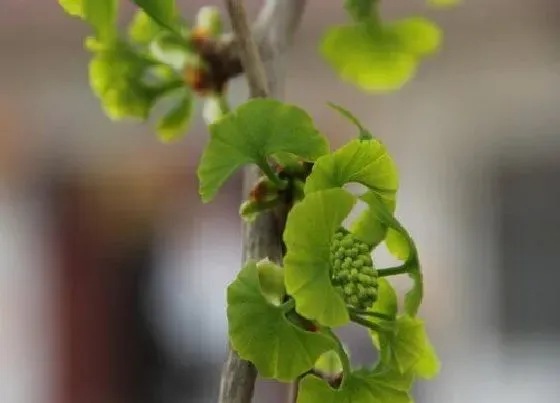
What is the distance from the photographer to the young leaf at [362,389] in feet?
0.64

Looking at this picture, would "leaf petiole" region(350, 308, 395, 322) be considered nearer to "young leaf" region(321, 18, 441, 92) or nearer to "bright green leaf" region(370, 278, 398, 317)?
"bright green leaf" region(370, 278, 398, 317)

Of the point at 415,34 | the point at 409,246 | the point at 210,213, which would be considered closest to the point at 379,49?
the point at 415,34

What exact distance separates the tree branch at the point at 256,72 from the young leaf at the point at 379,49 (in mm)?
26

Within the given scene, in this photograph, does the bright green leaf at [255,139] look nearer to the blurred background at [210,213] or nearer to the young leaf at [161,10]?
the young leaf at [161,10]

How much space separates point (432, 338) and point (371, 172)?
0.93 metres

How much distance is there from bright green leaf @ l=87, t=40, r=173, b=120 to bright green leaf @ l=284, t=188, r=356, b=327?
0.11 m

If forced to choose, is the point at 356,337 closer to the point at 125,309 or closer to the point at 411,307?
the point at 125,309

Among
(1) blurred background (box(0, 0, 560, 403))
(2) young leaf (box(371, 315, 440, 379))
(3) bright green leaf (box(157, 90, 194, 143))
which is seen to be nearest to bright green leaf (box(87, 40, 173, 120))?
(3) bright green leaf (box(157, 90, 194, 143))

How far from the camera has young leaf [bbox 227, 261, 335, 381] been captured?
7.3 inches

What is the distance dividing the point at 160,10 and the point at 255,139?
0.19ft

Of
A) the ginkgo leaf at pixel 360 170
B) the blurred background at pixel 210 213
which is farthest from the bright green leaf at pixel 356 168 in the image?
the blurred background at pixel 210 213

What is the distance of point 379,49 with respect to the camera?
295 mm

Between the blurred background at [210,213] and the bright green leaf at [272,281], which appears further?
the blurred background at [210,213]

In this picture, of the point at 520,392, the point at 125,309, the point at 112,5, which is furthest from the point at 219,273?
the point at 112,5
